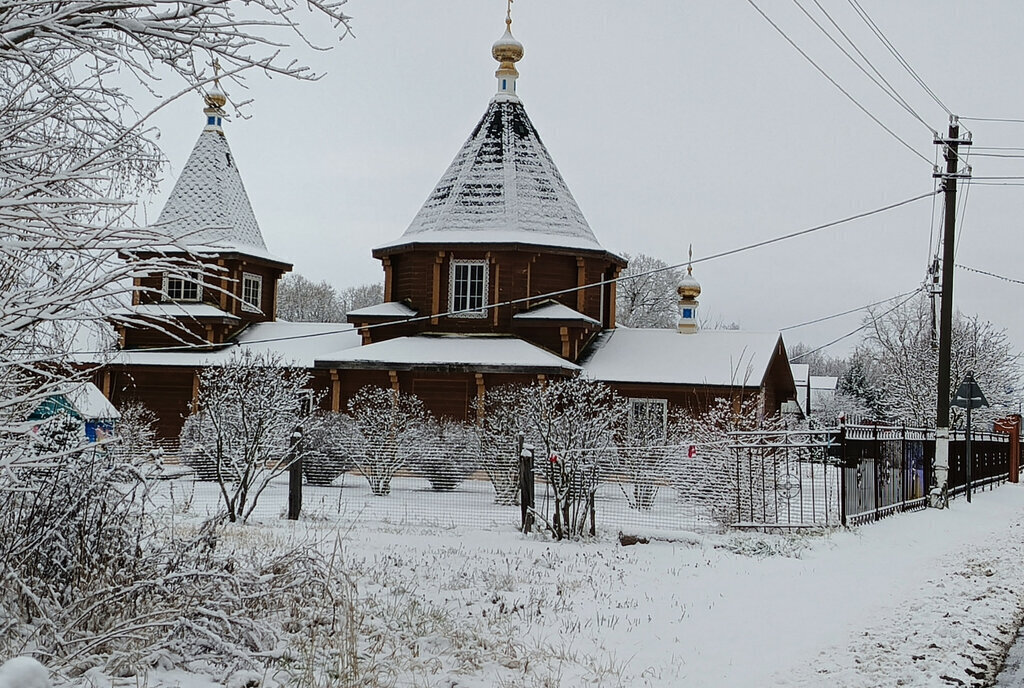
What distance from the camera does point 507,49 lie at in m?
26.4

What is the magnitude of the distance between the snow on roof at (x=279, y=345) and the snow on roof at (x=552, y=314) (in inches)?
200

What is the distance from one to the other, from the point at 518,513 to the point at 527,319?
35.6 feet

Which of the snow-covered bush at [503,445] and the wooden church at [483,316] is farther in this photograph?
the wooden church at [483,316]

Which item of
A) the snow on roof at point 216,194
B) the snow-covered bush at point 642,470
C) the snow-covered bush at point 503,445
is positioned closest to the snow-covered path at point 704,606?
the snow-covered bush at point 642,470

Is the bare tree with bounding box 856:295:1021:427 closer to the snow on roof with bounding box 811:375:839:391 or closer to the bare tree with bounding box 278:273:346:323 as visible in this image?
the snow on roof with bounding box 811:375:839:391

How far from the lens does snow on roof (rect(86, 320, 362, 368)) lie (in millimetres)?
25344

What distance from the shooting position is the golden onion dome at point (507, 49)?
2634 cm

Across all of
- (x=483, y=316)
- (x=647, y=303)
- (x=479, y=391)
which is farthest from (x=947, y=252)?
(x=647, y=303)

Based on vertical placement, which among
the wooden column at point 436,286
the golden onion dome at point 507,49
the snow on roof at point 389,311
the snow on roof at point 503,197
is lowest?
the snow on roof at point 389,311

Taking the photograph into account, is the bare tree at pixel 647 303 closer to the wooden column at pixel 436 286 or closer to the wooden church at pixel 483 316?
the wooden church at pixel 483 316

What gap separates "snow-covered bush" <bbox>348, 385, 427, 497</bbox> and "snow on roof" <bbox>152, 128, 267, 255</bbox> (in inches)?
339

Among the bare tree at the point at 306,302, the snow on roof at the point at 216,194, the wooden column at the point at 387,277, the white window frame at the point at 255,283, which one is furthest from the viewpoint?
the bare tree at the point at 306,302

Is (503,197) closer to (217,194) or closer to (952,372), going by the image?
(217,194)

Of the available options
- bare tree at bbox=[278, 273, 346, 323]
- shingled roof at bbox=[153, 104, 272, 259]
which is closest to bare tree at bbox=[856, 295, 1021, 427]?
shingled roof at bbox=[153, 104, 272, 259]
